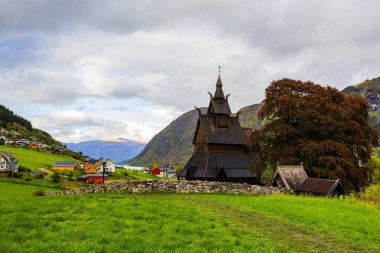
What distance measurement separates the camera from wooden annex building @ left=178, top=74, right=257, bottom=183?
181ft

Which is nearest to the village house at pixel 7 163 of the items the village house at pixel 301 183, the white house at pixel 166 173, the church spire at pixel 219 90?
the church spire at pixel 219 90

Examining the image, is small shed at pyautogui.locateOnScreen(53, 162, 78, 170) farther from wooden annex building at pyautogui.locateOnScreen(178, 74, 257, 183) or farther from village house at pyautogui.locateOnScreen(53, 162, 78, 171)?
wooden annex building at pyautogui.locateOnScreen(178, 74, 257, 183)

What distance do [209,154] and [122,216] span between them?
41448mm

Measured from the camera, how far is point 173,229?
14258 millimetres

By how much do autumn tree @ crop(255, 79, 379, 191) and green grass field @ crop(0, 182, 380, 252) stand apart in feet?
66.8

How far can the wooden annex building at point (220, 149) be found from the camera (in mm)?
55250

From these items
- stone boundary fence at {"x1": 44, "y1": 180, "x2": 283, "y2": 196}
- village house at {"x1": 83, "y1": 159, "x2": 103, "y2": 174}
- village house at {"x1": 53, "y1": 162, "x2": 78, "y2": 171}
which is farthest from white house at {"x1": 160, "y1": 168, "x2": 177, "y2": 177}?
stone boundary fence at {"x1": 44, "y1": 180, "x2": 283, "y2": 196}

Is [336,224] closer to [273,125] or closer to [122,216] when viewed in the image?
[122,216]

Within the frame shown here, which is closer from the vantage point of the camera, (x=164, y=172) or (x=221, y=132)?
(x=221, y=132)

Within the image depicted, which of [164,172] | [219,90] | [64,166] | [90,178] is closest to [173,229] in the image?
[219,90]

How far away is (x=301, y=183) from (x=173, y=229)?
23437 millimetres

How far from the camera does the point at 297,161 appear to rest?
43.5 m

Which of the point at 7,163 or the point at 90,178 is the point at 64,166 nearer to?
the point at 90,178

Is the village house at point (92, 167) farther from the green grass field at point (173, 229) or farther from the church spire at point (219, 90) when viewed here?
the green grass field at point (173, 229)
